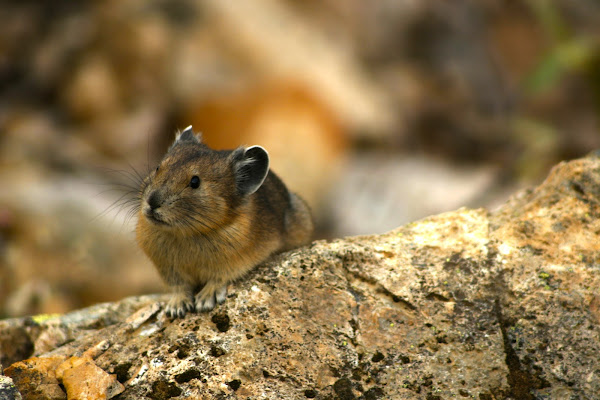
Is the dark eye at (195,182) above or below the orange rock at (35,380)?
above

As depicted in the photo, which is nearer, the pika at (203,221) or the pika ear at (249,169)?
the pika at (203,221)

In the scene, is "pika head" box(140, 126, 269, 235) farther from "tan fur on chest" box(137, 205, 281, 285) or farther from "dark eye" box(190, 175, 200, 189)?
"tan fur on chest" box(137, 205, 281, 285)

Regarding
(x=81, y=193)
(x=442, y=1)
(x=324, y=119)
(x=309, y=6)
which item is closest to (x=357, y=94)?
(x=324, y=119)

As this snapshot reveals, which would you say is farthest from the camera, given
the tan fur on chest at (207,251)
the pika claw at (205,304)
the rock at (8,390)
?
the tan fur on chest at (207,251)

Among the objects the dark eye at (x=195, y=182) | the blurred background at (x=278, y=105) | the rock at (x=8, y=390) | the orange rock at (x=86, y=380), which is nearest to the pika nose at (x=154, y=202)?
the dark eye at (x=195, y=182)

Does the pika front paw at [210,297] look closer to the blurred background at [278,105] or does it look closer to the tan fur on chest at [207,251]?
the tan fur on chest at [207,251]

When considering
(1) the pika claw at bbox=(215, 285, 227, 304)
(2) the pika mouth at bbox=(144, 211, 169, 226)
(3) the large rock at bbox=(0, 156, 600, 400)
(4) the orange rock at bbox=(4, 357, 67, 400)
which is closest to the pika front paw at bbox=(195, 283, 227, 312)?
(1) the pika claw at bbox=(215, 285, 227, 304)
